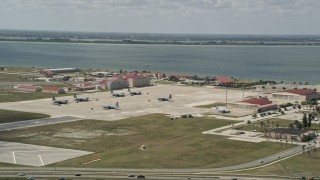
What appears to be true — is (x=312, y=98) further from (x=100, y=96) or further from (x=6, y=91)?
(x=6, y=91)

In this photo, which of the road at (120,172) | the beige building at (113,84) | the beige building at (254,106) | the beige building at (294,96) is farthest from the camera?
the beige building at (113,84)

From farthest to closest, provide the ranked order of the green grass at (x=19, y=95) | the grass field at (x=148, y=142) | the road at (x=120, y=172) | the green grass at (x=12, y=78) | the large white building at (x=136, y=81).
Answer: the green grass at (x=12, y=78) → the large white building at (x=136, y=81) → the green grass at (x=19, y=95) → the grass field at (x=148, y=142) → the road at (x=120, y=172)

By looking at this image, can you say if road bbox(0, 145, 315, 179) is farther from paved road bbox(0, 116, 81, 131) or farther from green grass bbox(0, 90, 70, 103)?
green grass bbox(0, 90, 70, 103)

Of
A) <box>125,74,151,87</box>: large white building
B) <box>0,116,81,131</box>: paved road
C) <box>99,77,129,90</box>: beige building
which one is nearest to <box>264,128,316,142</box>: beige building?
<box>0,116,81,131</box>: paved road

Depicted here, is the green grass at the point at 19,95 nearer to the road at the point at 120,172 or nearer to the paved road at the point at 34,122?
the paved road at the point at 34,122

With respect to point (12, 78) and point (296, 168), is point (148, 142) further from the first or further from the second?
point (12, 78)

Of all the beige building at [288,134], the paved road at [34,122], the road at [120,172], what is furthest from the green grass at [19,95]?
the beige building at [288,134]

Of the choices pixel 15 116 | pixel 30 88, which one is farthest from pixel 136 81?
pixel 15 116
